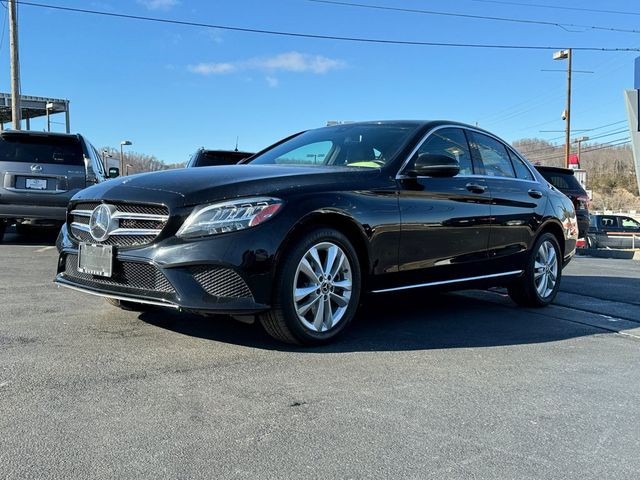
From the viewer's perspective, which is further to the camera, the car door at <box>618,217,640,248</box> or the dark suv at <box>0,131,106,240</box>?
the car door at <box>618,217,640,248</box>

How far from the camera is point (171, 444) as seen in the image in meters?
2.42

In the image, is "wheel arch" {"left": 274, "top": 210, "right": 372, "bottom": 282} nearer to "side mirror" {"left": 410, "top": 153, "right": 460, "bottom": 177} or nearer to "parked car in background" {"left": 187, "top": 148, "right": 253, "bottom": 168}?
"side mirror" {"left": 410, "top": 153, "right": 460, "bottom": 177}

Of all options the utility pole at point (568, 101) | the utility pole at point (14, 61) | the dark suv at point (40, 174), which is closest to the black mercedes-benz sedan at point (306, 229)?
the dark suv at point (40, 174)

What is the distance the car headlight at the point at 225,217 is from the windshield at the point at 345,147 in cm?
112

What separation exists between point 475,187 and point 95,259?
10.0ft

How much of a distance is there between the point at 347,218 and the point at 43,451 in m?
2.30

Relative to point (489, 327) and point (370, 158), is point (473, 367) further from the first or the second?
point (370, 158)

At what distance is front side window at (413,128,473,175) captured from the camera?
15.9 ft

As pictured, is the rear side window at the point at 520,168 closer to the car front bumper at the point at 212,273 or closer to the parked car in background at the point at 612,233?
the car front bumper at the point at 212,273

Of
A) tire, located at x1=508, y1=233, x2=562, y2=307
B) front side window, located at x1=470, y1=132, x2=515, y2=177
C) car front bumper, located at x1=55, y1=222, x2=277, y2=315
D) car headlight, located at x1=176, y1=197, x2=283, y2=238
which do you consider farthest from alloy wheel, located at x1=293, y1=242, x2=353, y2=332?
tire, located at x1=508, y1=233, x2=562, y2=307

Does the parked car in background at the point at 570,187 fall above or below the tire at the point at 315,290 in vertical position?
above

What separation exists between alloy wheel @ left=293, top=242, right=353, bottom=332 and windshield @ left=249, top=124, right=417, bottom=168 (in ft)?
3.01

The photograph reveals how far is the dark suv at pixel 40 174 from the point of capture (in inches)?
350

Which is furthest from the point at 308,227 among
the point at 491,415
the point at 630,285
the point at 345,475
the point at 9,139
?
the point at 9,139
